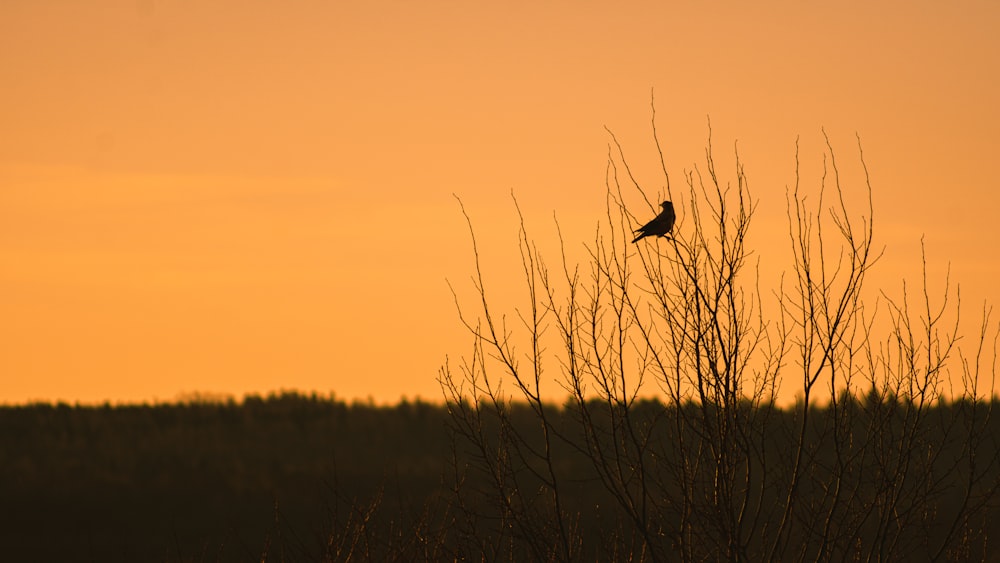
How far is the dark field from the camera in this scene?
31219mm

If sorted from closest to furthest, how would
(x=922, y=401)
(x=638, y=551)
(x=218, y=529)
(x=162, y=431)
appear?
(x=922, y=401) < (x=638, y=551) < (x=218, y=529) < (x=162, y=431)

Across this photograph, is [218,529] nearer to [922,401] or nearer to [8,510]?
[8,510]

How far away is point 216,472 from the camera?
37.0 m

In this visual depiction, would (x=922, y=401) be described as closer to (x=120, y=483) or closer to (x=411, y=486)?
(x=411, y=486)

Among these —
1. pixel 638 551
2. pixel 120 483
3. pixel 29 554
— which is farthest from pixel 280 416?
pixel 638 551

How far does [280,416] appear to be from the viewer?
141 ft

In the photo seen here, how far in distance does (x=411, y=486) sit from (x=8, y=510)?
10.3 metres

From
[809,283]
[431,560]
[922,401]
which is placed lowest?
[431,560]

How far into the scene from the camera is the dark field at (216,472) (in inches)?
1229

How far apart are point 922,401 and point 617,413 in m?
1.73

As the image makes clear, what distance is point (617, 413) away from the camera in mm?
6934

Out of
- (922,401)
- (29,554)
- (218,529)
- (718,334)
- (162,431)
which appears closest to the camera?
(718,334)

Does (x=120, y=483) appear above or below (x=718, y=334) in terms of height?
above

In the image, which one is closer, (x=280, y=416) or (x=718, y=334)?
(x=718, y=334)
